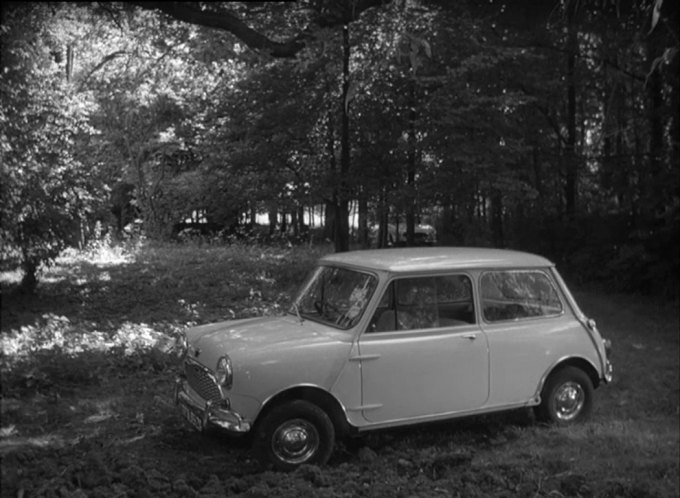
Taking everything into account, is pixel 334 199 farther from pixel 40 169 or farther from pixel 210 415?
pixel 210 415

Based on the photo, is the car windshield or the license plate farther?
the car windshield

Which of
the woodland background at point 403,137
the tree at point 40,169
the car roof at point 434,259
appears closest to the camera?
the car roof at point 434,259

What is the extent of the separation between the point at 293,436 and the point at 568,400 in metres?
2.80

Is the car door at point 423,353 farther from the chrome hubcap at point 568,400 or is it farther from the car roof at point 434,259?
the chrome hubcap at point 568,400

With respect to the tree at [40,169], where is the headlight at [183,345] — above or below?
below

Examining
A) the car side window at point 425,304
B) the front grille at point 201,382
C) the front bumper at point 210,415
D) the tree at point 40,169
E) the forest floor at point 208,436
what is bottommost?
the forest floor at point 208,436

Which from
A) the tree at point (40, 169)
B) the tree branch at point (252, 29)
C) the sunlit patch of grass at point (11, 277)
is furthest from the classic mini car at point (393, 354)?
the sunlit patch of grass at point (11, 277)

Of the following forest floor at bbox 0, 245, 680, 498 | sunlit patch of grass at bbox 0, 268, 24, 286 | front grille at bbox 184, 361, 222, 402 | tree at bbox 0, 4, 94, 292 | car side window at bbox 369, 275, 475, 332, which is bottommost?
forest floor at bbox 0, 245, 680, 498

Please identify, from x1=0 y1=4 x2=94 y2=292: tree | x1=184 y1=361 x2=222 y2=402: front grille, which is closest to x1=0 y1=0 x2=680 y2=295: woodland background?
x1=0 y1=4 x2=94 y2=292: tree

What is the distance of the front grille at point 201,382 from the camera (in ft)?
17.7

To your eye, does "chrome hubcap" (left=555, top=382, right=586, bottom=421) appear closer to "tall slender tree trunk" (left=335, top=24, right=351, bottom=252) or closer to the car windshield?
the car windshield

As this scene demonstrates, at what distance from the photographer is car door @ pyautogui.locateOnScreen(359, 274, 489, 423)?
18.7ft

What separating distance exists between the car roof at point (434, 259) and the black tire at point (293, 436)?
4.48 ft

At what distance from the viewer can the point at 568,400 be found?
6.64 m
